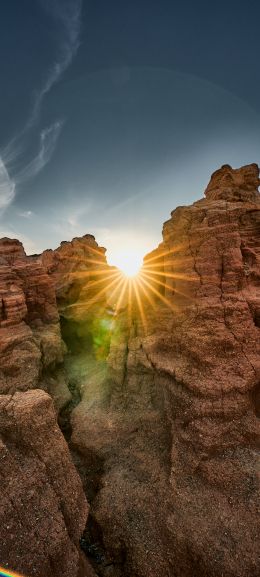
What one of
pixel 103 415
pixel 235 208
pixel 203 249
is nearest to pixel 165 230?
pixel 203 249

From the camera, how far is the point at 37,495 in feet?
29.0

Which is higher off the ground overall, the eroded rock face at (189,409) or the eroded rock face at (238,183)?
the eroded rock face at (238,183)

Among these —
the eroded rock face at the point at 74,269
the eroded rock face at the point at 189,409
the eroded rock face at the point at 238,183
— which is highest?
the eroded rock face at the point at 238,183

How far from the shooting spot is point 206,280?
15.1m

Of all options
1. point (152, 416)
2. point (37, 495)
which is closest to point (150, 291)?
point (152, 416)

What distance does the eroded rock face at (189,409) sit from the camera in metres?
10.5

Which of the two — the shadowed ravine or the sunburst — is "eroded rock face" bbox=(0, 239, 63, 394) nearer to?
the shadowed ravine

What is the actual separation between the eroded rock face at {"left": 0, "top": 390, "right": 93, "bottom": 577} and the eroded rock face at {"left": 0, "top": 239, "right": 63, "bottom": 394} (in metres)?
6.17

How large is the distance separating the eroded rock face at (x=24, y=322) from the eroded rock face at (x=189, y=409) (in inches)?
164

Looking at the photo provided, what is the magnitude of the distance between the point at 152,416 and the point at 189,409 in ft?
8.71

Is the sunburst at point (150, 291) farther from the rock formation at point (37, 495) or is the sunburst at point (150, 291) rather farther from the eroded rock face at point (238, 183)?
the rock formation at point (37, 495)

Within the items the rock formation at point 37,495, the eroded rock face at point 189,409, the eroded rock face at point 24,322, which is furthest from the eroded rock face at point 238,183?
the rock formation at point 37,495

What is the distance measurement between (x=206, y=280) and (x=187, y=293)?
150cm

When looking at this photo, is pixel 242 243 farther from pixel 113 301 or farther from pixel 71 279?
pixel 71 279
